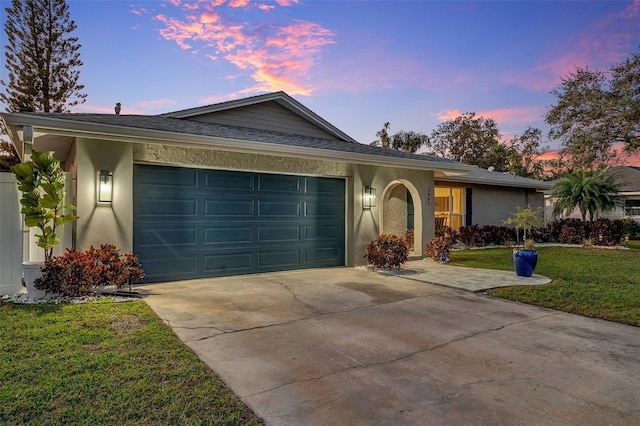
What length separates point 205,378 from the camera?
3.04m

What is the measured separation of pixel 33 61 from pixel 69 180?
1851 centimetres

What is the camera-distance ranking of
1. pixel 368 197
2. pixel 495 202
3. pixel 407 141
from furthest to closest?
pixel 407 141
pixel 495 202
pixel 368 197

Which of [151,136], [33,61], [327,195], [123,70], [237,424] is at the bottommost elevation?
[237,424]

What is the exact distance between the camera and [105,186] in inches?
250

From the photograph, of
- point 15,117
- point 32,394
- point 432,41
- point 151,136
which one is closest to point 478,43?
point 432,41

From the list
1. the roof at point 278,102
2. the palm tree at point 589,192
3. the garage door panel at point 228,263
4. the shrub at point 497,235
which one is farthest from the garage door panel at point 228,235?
the palm tree at point 589,192

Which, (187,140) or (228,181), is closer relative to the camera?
(187,140)

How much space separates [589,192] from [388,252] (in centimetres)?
1125

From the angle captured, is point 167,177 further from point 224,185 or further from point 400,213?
point 400,213

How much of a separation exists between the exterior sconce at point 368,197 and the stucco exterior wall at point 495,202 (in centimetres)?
737

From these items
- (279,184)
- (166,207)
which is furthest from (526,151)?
(166,207)

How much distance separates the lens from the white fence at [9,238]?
579cm

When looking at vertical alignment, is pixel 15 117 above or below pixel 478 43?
below

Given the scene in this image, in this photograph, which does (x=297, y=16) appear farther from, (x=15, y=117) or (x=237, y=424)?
(x=237, y=424)
